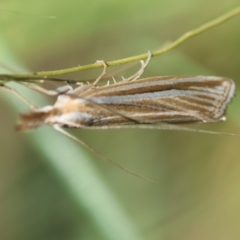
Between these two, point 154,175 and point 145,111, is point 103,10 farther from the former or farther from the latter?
point 145,111

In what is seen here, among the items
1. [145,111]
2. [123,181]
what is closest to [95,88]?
[145,111]

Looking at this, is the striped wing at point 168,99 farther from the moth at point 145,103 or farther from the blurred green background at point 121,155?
the blurred green background at point 121,155

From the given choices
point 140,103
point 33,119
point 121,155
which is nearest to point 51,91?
point 33,119

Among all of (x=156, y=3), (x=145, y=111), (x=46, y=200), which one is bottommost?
(x=145, y=111)

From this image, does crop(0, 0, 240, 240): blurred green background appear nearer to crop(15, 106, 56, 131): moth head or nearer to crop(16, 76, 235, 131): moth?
crop(16, 76, 235, 131): moth

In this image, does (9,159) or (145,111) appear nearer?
(145,111)

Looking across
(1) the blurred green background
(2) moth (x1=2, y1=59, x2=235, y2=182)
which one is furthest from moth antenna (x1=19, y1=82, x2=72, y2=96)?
(1) the blurred green background

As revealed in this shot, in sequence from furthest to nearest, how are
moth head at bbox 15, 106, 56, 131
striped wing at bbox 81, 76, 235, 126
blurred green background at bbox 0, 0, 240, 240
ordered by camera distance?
1. blurred green background at bbox 0, 0, 240, 240
2. striped wing at bbox 81, 76, 235, 126
3. moth head at bbox 15, 106, 56, 131

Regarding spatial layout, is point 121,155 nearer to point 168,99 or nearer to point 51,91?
point 168,99
